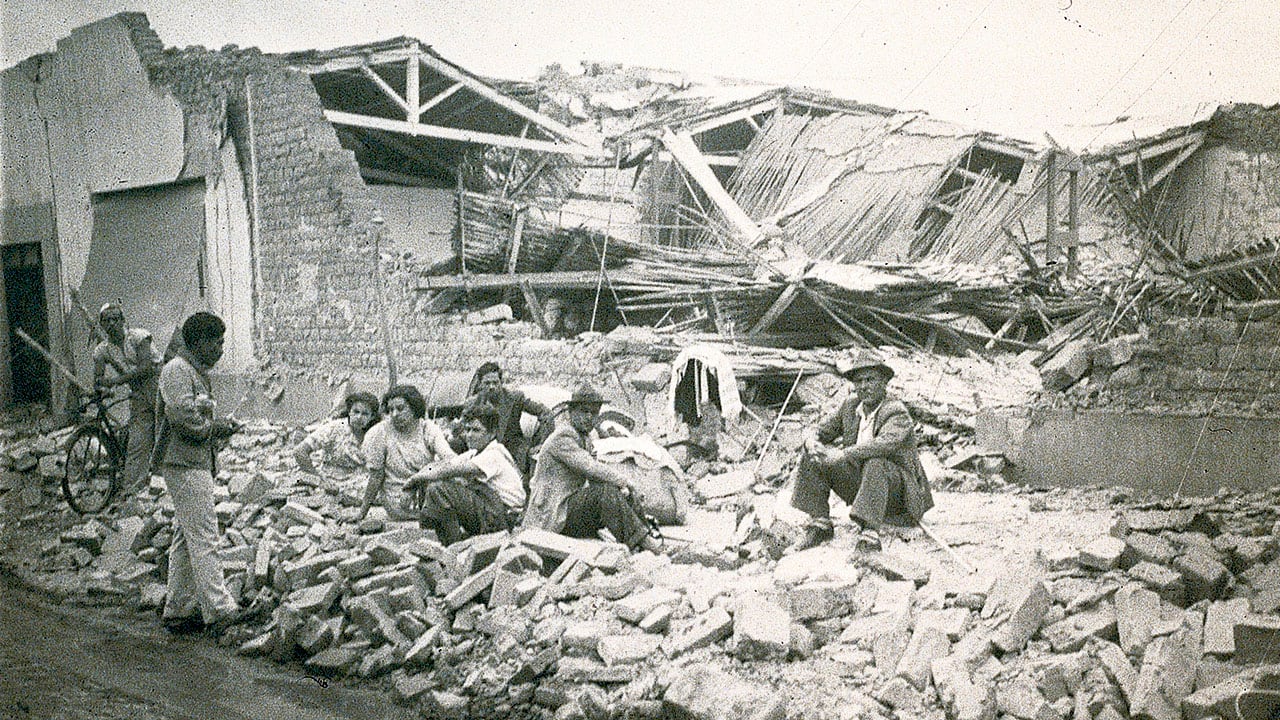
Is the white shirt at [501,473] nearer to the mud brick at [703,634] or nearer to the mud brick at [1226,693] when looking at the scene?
the mud brick at [703,634]

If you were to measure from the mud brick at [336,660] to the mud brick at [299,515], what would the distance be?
135 cm

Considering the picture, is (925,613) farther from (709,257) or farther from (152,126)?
(152,126)

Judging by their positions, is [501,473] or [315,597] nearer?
[315,597]

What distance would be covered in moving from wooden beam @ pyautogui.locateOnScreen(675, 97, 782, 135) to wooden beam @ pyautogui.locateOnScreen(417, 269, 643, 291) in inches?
65.5

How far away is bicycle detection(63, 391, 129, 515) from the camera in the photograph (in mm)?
5445

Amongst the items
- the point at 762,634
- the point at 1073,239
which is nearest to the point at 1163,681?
the point at 762,634

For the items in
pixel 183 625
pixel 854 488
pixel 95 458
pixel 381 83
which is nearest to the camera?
pixel 183 625

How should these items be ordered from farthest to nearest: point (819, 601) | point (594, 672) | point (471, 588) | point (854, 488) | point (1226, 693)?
point (854, 488), point (471, 588), point (819, 601), point (594, 672), point (1226, 693)

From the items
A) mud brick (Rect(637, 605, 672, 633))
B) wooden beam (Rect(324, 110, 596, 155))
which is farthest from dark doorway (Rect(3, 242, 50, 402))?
→ mud brick (Rect(637, 605, 672, 633))

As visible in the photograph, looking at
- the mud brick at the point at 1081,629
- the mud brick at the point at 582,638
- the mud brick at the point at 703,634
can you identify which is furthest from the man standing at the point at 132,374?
the mud brick at the point at 1081,629

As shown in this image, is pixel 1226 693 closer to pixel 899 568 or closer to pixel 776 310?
pixel 899 568

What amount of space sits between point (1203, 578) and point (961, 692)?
100 cm

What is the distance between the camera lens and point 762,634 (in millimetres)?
3180

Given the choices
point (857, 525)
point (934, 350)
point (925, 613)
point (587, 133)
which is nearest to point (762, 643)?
point (925, 613)
